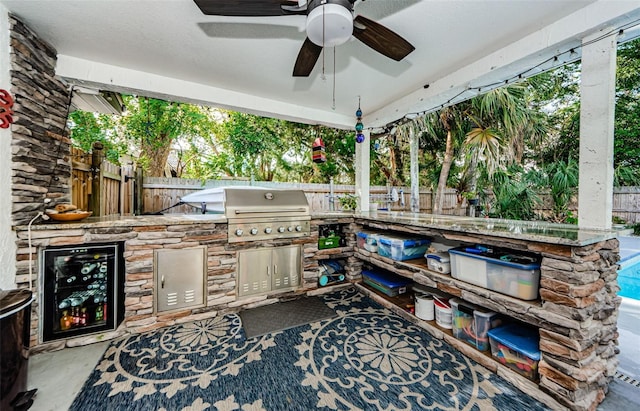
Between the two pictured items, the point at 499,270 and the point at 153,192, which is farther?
the point at 153,192

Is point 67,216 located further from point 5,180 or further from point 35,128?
point 35,128

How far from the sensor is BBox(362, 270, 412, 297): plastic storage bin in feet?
9.44

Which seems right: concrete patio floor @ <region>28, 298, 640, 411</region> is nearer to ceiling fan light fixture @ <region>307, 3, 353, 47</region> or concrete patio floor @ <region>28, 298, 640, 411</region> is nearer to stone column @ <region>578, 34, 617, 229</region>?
stone column @ <region>578, 34, 617, 229</region>

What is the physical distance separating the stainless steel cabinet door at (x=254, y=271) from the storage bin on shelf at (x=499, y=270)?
1966mm

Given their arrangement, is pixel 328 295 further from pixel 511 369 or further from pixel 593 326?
pixel 593 326

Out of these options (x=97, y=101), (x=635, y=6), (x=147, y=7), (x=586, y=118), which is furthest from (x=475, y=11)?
(x=97, y=101)

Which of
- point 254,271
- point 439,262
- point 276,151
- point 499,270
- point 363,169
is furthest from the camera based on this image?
point 276,151

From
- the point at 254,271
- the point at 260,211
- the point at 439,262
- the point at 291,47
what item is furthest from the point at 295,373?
the point at 291,47

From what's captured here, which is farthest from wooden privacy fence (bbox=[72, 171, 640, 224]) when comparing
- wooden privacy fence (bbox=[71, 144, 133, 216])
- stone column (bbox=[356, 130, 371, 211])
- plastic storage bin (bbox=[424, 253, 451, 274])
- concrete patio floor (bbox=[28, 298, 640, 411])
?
plastic storage bin (bbox=[424, 253, 451, 274])

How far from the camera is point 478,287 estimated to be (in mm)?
1892

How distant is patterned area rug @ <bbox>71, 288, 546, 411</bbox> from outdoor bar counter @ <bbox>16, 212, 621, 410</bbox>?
0.65 ft

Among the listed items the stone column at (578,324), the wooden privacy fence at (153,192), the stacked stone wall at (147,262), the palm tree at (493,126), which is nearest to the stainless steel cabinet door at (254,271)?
the stacked stone wall at (147,262)

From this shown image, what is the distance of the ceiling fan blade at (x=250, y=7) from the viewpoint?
139 cm

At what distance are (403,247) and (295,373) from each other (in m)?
1.58
